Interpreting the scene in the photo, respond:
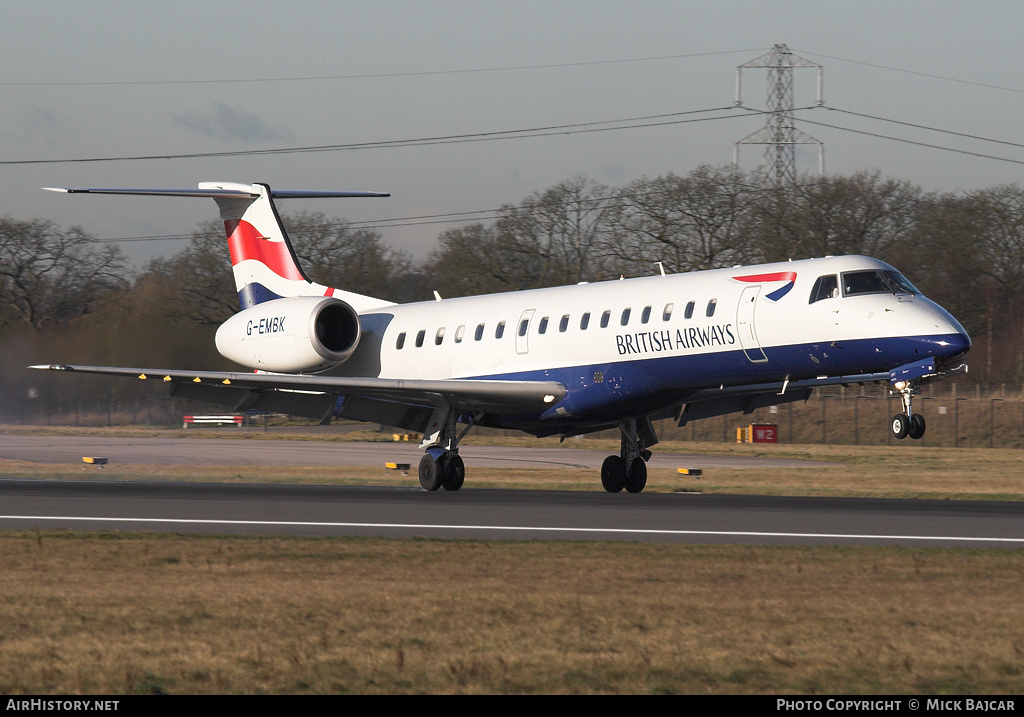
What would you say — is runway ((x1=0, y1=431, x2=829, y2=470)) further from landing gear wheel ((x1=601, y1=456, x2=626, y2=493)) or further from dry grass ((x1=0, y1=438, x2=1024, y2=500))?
landing gear wheel ((x1=601, y1=456, x2=626, y2=493))

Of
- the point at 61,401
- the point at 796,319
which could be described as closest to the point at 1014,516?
the point at 796,319

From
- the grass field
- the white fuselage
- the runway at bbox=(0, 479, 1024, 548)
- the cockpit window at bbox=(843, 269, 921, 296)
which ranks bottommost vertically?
the grass field

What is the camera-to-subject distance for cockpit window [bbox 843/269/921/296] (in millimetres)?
19984

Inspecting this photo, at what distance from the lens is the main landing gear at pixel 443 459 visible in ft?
80.9

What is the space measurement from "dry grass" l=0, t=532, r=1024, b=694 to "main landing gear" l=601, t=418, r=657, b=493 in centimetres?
1180

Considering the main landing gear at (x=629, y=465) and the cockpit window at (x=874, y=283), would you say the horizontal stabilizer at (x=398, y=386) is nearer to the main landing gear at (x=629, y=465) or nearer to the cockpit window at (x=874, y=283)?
the main landing gear at (x=629, y=465)

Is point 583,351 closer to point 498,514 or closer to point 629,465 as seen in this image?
point 629,465

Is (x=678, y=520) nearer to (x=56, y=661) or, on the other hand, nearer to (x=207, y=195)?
(x=56, y=661)

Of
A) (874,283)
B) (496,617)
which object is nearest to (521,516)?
(874,283)

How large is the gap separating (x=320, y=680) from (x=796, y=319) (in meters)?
14.4

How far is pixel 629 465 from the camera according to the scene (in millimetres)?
25969

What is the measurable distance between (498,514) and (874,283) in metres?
7.18

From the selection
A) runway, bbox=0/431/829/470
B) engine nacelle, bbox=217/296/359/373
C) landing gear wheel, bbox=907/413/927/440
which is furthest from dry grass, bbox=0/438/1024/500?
landing gear wheel, bbox=907/413/927/440

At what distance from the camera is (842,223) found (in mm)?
62719
